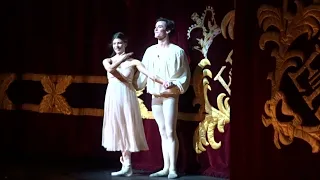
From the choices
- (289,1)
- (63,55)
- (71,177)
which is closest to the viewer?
(289,1)

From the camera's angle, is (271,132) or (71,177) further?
(71,177)

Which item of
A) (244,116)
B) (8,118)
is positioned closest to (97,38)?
(8,118)

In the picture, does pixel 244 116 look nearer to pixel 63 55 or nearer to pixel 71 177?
pixel 71 177

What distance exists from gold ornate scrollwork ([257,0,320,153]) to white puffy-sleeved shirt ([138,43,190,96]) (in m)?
0.93

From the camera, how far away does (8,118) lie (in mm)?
4891

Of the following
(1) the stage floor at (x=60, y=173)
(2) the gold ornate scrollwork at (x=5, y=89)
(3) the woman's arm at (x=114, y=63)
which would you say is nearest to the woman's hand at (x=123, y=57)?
(3) the woman's arm at (x=114, y=63)

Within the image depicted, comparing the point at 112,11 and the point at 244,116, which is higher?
the point at 112,11

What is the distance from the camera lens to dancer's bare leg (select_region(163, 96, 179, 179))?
3.87 m

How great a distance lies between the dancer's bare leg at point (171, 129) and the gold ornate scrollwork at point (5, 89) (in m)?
1.64

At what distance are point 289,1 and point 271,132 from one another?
2.30ft

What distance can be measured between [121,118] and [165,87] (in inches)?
15.3

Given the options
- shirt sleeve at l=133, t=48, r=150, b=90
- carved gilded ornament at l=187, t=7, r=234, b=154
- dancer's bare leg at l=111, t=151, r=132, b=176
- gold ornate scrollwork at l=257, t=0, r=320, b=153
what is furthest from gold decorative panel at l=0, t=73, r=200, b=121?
gold ornate scrollwork at l=257, t=0, r=320, b=153

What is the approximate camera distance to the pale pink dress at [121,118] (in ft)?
12.7

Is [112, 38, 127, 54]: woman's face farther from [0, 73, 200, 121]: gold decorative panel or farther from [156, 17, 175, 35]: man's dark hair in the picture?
[0, 73, 200, 121]: gold decorative panel
